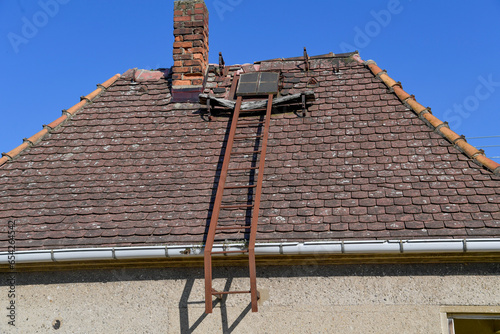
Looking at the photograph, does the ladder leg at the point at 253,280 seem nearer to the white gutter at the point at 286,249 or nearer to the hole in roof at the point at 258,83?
the white gutter at the point at 286,249

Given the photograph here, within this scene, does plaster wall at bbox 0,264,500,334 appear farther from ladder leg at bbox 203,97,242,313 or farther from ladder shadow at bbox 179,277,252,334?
ladder leg at bbox 203,97,242,313

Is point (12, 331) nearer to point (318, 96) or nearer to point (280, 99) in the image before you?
point (280, 99)

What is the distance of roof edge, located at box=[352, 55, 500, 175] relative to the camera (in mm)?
6102

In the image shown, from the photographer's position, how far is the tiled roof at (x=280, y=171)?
578 cm

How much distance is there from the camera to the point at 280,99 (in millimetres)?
7621

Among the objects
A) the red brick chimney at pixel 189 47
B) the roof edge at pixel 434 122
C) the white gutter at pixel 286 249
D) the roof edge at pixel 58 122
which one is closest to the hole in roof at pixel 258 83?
the red brick chimney at pixel 189 47

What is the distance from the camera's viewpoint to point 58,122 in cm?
803

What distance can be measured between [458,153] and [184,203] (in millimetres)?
3233

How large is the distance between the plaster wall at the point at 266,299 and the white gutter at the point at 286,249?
12.4 inches

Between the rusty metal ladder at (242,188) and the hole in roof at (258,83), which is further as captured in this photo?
the hole in roof at (258,83)

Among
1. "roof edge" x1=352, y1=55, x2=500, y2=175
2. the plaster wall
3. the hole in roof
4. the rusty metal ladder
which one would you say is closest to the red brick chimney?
the hole in roof

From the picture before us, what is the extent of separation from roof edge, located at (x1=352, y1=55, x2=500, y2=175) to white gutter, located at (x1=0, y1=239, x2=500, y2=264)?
1.16 meters

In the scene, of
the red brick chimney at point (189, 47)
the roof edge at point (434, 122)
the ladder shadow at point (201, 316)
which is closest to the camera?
the ladder shadow at point (201, 316)

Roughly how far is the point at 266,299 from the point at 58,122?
4278mm
